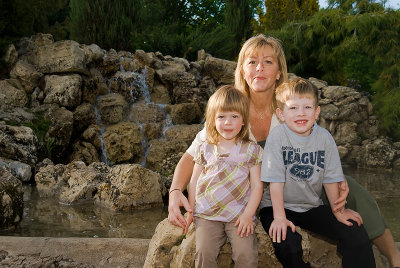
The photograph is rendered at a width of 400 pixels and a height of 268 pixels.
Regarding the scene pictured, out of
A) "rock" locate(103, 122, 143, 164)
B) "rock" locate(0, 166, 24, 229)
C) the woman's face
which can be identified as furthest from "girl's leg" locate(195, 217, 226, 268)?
"rock" locate(103, 122, 143, 164)

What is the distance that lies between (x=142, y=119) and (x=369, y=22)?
6.25 meters

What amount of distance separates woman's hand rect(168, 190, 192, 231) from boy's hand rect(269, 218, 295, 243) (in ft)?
1.50

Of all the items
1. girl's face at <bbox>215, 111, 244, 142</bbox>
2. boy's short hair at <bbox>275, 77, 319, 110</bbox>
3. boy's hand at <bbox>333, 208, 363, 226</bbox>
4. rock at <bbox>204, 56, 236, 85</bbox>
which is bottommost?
boy's hand at <bbox>333, 208, 363, 226</bbox>

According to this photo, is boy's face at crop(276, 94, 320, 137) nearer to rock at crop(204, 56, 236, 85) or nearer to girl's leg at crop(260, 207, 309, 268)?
girl's leg at crop(260, 207, 309, 268)

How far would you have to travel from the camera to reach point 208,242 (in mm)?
1962

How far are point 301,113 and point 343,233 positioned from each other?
2.20 feet

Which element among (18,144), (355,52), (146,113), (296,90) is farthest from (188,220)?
(355,52)

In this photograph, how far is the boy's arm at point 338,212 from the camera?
210 cm

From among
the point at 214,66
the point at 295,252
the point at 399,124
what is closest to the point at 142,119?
the point at 214,66

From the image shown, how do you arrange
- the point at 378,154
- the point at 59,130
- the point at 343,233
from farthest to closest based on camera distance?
the point at 378,154, the point at 59,130, the point at 343,233

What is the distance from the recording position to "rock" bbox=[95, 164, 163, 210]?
17.2 ft

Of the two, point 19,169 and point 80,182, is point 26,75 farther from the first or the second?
point 80,182

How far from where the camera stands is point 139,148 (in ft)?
26.2

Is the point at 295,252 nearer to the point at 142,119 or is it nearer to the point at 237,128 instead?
the point at 237,128
